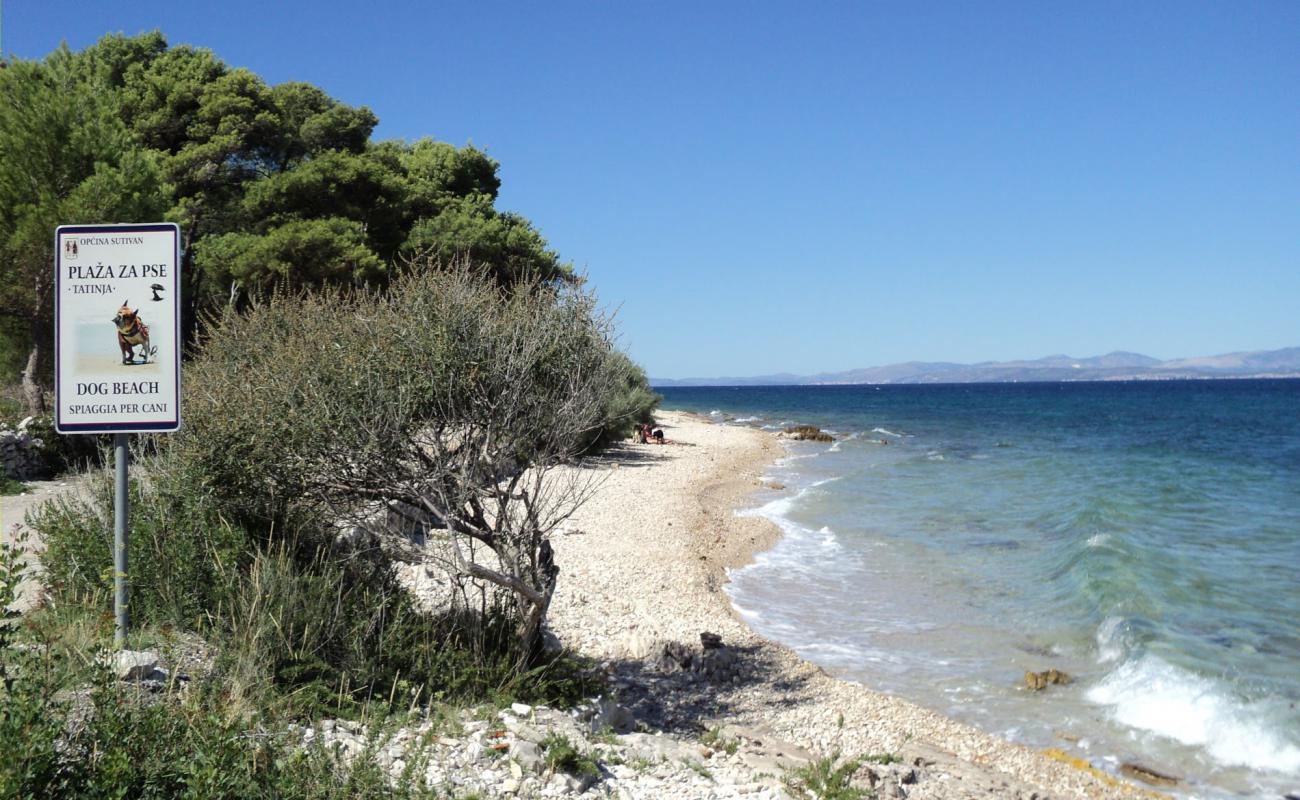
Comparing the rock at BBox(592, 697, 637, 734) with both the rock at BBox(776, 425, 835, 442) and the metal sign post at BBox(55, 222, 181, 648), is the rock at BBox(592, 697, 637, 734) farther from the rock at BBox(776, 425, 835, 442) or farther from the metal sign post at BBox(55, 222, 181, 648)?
the rock at BBox(776, 425, 835, 442)

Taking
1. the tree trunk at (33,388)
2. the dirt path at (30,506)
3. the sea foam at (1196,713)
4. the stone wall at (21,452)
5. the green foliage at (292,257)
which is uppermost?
the green foliage at (292,257)

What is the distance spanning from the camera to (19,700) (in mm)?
3520

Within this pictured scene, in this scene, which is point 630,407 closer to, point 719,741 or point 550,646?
point 550,646

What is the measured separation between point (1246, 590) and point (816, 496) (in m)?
11.8

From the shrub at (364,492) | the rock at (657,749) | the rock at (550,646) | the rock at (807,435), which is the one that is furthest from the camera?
the rock at (807,435)

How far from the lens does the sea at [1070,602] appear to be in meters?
9.50

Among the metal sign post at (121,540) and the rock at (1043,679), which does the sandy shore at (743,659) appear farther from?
the metal sign post at (121,540)

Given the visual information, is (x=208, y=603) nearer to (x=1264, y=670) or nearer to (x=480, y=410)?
(x=480, y=410)

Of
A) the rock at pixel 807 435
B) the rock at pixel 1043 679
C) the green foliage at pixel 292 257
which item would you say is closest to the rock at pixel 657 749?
the rock at pixel 1043 679

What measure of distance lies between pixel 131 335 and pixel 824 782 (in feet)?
17.5

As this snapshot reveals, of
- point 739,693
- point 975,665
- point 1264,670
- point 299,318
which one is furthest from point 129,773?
point 1264,670

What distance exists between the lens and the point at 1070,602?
14.2 meters

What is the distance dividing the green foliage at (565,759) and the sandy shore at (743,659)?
103 inches

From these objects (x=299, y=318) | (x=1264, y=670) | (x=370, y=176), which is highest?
(x=370, y=176)
